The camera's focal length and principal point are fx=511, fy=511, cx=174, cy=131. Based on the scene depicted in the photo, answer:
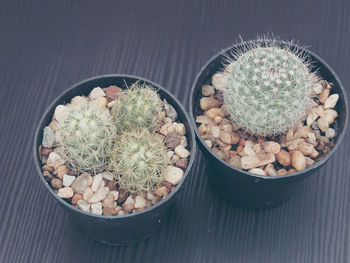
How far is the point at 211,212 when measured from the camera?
1623 millimetres

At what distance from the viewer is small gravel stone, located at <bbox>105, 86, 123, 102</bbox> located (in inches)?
60.6

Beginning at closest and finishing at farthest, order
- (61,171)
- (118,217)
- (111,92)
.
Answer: (118,217)
(61,171)
(111,92)

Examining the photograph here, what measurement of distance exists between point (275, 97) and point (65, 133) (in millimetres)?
563

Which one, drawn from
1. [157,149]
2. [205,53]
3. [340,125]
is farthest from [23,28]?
[340,125]

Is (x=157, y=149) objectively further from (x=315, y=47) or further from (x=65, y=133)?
(x=315, y=47)

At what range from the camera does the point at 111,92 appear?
1.54 m

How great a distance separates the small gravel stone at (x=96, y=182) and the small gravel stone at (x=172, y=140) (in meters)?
0.21

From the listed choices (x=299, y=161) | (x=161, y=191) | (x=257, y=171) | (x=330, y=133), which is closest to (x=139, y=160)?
(x=161, y=191)

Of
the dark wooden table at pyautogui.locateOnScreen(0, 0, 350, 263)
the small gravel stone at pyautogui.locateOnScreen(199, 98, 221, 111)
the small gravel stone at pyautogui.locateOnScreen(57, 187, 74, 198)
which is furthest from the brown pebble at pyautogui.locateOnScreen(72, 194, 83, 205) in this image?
the small gravel stone at pyautogui.locateOnScreen(199, 98, 221, 111)

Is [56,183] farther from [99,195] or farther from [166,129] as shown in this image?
[166,129]

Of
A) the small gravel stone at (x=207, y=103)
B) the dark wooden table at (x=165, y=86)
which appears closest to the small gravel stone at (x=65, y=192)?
the dark wooden table at (x=165, y=86)

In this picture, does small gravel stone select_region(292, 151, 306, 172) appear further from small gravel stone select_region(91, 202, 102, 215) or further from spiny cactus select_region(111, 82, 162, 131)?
small gravel stone select_region(91, 202, 102, 215)

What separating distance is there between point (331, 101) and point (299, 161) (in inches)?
9.0

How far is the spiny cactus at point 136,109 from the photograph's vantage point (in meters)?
1.41
